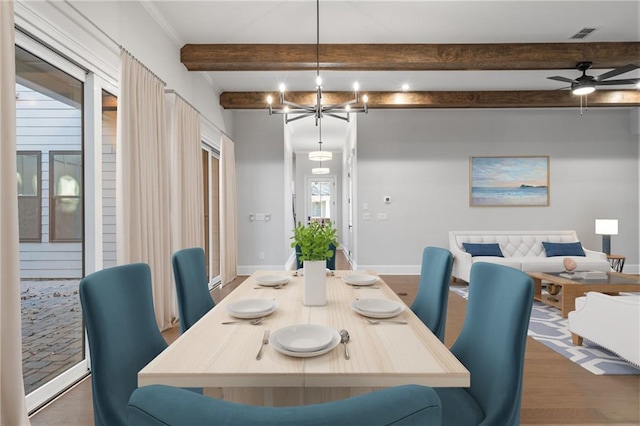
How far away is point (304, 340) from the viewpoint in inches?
44.0

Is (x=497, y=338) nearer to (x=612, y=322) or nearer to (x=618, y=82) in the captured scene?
(x=612, y=322)

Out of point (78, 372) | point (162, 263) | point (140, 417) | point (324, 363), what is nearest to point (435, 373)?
point (324, 363)

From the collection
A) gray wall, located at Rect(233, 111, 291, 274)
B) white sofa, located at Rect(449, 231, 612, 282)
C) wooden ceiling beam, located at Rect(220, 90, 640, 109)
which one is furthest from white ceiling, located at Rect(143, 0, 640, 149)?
white sofa, located at Rect(449, 231, 612, 282)

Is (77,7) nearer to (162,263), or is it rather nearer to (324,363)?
(162,263)

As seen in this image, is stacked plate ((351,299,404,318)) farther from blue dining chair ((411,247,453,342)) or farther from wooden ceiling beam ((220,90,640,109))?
wooden ceiling beam ((220,90,640,109))

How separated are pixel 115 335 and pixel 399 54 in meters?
3.84

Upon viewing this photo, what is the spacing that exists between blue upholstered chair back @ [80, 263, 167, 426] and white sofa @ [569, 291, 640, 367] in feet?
9.31

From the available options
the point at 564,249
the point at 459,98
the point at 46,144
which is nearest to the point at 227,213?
the point at 46,144

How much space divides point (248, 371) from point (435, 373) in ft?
1.64

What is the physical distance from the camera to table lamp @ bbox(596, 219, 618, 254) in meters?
5.43

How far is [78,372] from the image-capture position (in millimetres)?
2322

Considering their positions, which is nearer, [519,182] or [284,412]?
[284,412]

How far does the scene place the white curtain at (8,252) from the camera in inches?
61.2

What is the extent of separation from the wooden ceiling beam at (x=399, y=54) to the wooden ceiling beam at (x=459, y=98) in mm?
1557
